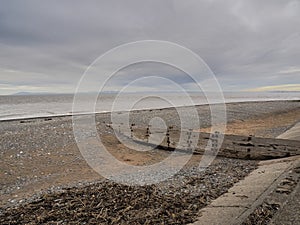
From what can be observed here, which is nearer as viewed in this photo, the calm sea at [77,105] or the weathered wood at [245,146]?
the weathered wood at [245,146]

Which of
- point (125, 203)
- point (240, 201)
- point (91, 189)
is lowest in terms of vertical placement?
point (91, 189)

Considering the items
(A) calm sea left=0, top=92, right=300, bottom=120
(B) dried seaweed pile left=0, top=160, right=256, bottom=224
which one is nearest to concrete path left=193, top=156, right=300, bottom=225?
(B) dried seaweed pile left=0, top=160, right=256, bottom=224

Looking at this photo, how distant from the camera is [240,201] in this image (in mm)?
6445

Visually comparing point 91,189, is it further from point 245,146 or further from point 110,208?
point 245,146

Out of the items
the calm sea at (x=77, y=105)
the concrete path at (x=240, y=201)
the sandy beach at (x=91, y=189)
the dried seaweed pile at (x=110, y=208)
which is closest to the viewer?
the concrete path at (x=240, y=201)

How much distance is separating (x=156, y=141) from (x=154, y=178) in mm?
5982

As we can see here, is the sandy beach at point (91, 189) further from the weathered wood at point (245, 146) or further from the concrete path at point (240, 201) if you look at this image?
the weathered wood at point (245, 146)

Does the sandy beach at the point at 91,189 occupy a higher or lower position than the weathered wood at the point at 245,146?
lower

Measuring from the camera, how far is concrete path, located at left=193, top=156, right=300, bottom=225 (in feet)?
18.1

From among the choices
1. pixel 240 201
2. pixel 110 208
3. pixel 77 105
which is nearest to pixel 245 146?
pixel 240 201

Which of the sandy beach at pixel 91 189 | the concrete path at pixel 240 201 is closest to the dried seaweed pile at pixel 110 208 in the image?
the sandy beach at pixel 91 189

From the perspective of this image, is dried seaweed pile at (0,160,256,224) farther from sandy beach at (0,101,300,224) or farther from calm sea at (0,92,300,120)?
calm sea at (0,92,300,120)

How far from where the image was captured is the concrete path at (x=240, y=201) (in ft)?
18.1

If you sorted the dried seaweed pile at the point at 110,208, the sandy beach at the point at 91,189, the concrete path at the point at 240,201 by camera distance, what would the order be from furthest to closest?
the sandy beach at the point at 91,189
the dried seaweed pile at the point at 110,208
the concrete path at the point at 240,201
